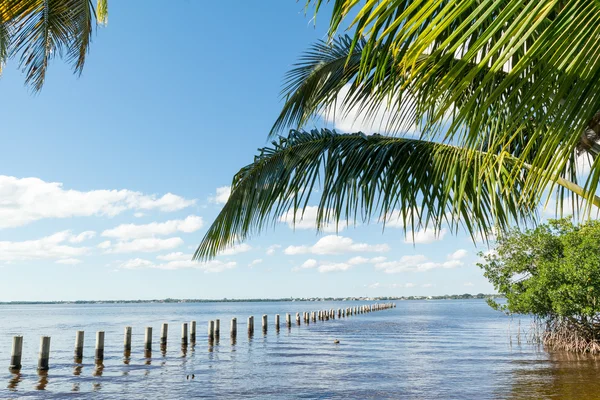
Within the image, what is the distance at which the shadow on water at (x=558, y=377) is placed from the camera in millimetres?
15781

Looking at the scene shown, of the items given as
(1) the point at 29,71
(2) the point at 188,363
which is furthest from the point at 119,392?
(1) the point at 29,71

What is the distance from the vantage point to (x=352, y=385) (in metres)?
18.3

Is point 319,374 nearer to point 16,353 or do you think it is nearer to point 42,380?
point 42,380

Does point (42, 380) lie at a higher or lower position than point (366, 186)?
lower

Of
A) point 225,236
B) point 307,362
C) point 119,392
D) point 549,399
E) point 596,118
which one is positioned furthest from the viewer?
point 307,362

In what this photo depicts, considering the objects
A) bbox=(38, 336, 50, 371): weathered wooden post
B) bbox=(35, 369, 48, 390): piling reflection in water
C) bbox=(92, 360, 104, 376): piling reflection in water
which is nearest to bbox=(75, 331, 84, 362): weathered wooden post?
bbox=(92, 360, 104, 376): piling reflection in water

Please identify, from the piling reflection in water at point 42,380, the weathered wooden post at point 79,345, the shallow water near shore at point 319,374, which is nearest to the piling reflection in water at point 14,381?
the shallow water near shore at point 319,374

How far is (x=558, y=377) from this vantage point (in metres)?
18.5

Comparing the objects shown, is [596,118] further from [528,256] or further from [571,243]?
[528,256]

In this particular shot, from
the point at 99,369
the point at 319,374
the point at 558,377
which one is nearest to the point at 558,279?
the point at 558,377

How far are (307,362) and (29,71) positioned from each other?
20.2 meters

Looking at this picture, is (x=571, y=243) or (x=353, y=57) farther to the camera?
(x=571, y=243)

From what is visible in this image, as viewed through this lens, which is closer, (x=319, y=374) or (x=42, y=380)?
(x=42, y=380)

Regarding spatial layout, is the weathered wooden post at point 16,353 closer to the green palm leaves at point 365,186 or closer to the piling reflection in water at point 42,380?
the piling reflection in water at point 42,380
